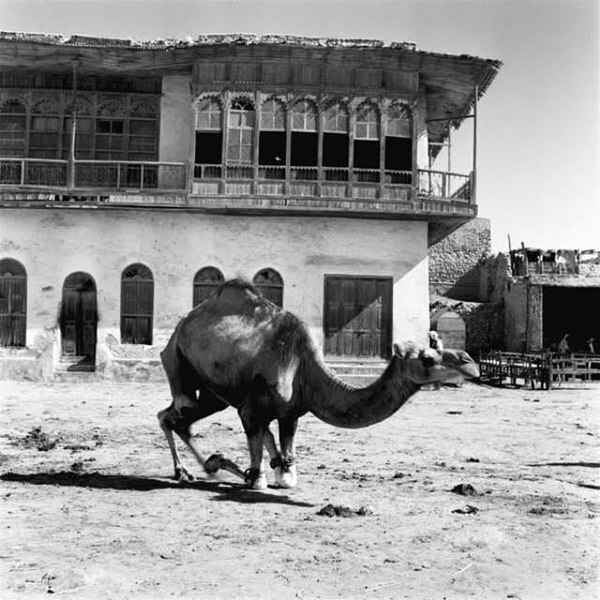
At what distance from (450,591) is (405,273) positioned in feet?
55.6

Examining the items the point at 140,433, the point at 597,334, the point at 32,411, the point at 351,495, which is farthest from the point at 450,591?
the point at 597,334

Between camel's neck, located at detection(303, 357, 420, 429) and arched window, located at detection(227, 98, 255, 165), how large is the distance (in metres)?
14.7

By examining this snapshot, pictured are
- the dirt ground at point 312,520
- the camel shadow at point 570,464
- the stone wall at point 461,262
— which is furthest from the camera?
the stone wall at point 461,262

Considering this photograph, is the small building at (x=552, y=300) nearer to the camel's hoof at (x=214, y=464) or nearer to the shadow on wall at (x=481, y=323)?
the shadow on wall at (x=481, y=323)

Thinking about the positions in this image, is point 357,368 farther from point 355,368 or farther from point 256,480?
point 256,480

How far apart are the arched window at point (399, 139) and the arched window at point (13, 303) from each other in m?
10.6

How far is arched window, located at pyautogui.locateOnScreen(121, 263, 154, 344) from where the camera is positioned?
21328mm

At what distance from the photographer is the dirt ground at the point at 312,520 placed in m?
5.19

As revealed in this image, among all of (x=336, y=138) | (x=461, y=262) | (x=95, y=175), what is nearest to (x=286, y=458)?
(x=336, y=138)

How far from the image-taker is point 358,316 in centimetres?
2167

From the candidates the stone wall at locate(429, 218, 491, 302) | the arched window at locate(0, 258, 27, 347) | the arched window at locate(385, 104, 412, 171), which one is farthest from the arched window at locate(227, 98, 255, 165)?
the stone wall at locate(429, 218, 491, 302)

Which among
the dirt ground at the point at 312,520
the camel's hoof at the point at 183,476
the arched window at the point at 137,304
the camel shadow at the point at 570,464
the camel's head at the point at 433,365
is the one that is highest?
the arched window at the point at 137,304

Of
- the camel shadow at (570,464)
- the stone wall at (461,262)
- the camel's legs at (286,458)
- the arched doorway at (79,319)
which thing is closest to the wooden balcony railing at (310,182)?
the arched doorway at (79,319)

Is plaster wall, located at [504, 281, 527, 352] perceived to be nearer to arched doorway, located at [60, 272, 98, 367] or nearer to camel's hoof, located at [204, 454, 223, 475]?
arched doorway, located at [60, 272, 98, 367]
